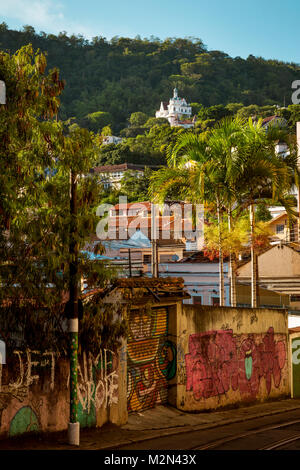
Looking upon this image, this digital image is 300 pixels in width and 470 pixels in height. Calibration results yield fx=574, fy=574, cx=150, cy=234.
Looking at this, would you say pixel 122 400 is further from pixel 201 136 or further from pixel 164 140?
pixel 164 140

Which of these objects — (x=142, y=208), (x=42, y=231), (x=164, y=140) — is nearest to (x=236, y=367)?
(x=42, y=231)

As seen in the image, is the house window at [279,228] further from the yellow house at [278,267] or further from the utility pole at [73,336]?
the utility pole at [73,336]

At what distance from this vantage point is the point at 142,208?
221ft

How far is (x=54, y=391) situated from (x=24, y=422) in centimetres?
105

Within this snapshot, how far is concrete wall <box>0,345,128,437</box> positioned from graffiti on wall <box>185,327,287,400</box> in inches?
151

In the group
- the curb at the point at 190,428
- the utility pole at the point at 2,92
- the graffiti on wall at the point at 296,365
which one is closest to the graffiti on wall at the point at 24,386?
the curb at the point at 190,428

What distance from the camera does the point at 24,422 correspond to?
13266mm

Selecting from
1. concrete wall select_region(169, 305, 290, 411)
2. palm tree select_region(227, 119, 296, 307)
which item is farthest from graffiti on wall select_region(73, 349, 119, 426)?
palm tree select_region(227, 119, 296, 307)

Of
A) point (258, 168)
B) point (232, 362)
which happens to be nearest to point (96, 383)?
point (232, 362)

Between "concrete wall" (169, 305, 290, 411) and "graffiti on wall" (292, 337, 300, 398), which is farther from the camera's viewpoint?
"graffiti on wall" (292, 337, 300, 398)

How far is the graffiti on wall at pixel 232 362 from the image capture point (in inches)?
757

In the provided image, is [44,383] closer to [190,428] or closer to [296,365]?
[190,428]

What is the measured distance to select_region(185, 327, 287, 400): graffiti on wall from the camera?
19.2m

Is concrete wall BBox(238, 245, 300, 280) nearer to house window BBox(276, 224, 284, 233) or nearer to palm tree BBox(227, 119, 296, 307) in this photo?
palm tree BBox(227, 119, 296, 307)
